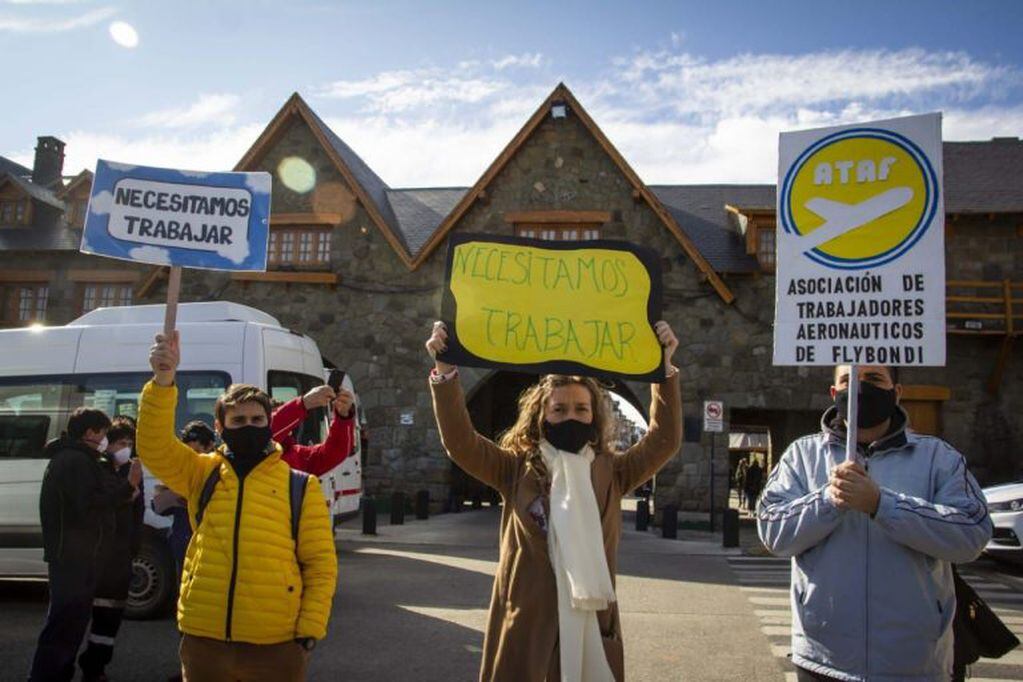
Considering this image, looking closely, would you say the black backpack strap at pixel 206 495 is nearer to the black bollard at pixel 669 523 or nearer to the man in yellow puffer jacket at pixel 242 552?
the man in yellow puffer jacket at pixel 242 552

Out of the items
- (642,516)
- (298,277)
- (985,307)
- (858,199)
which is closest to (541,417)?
(858,199)

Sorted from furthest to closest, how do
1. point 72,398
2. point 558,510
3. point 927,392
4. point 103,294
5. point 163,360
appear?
point 103,294 → point 927,392 → point 72,398 → point 163,360 → point 558,510

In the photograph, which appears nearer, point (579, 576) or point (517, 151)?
point (579, 576)

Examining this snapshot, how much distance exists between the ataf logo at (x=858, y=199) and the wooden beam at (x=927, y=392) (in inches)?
675

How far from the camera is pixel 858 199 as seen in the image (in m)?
3.56

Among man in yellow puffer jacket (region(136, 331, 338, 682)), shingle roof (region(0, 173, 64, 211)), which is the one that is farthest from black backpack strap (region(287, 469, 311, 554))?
shingle roof (region(0, 173, 64, 211))

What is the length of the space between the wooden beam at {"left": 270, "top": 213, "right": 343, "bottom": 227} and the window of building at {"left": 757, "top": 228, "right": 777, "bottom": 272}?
34.6 feet

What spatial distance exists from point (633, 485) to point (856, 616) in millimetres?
955

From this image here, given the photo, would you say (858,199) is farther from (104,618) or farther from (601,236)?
(601,236)

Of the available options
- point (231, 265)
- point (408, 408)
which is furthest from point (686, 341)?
point (231, 265)

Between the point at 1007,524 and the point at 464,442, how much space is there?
10803 mm

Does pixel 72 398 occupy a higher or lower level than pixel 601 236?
lower

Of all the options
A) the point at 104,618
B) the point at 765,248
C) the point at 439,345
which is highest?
the point at 765,248

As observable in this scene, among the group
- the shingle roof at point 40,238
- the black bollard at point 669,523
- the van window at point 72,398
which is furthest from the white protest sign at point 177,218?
the shingle roof at point 40,238
